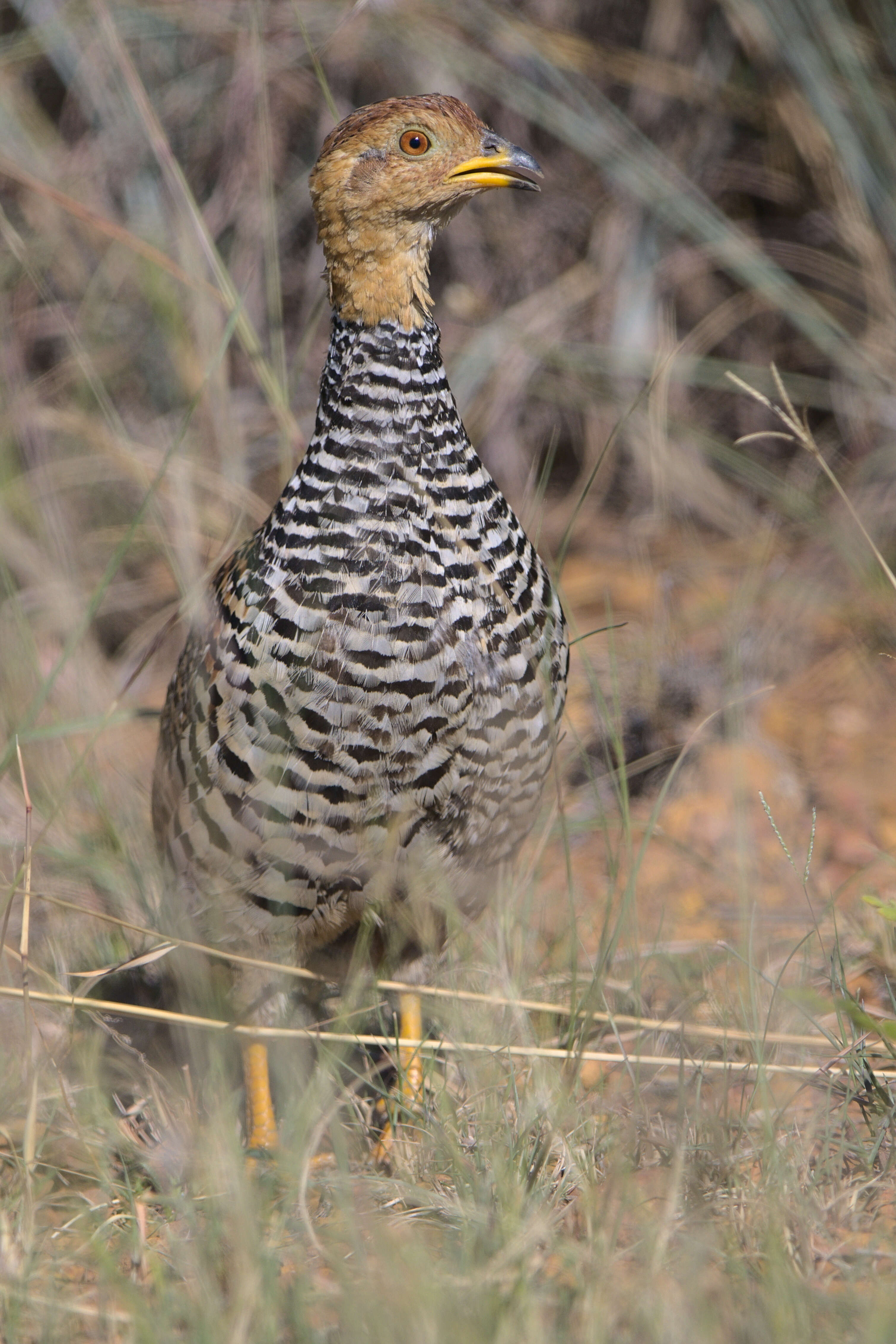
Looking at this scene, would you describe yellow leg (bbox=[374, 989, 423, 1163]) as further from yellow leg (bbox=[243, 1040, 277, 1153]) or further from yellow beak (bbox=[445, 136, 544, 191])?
yellow beak (bbox=[445, 136, 544, 191])

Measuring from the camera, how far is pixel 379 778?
269 centimetres

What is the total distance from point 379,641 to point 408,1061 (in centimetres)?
96

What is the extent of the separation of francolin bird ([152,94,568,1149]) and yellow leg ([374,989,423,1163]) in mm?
258

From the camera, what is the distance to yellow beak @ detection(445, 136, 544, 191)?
2906 mm

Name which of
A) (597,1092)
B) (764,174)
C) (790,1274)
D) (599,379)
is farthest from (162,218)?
(790,1274)

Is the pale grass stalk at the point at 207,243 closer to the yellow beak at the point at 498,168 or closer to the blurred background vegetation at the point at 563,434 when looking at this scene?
the blurred background vegetation at the point at 563,434

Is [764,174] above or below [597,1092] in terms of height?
above

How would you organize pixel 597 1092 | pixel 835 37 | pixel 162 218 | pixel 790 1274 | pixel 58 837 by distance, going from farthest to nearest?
pixel 162 218 → pixel 835 37 → pixel 58 837 → pixel 597 1092 → pixel 790 1274

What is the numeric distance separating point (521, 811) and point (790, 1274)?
3.76 feet

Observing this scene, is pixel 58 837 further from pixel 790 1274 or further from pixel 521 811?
pixel 790 1274

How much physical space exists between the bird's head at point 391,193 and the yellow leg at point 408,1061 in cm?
154

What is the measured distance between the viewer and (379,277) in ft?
9.28

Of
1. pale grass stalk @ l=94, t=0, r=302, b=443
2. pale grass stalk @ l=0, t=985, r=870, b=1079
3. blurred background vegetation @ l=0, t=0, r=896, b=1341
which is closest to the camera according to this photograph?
pale grass stalk @ l=0, t=985, r=870, b=1079

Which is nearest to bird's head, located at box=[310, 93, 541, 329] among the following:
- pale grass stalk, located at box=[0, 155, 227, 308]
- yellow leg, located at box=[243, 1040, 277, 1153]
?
pale grass stalk, located at box=[0, 155, 227, 308]
